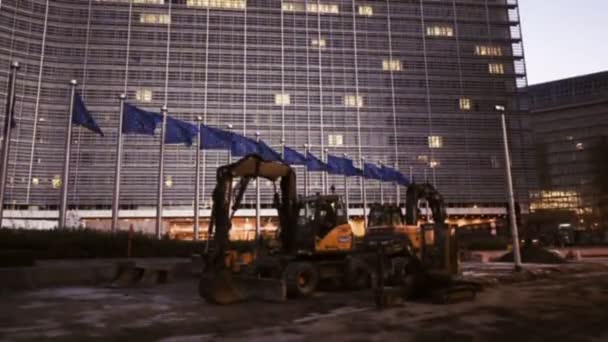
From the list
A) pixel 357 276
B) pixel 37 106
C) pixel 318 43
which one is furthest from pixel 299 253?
pixel 318 43

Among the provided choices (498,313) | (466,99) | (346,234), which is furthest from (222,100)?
(498,313)

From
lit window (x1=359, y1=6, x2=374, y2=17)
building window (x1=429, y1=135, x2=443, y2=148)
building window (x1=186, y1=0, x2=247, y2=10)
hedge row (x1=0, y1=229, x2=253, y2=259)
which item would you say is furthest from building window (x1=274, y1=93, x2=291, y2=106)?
hedge row (x1=0, y1=229, x2=253, y2=259)

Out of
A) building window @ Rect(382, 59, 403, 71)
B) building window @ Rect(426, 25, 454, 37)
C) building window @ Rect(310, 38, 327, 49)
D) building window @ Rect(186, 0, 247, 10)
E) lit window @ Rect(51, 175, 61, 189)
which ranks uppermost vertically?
building window @ Rect(186, 0, 247, 10)

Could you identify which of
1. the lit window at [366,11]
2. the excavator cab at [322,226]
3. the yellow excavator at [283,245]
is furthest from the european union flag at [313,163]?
the lit window at [366,11]

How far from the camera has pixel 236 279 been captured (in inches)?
539

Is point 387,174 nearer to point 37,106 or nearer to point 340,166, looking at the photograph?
point 340,166

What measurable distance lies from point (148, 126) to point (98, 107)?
164 ft

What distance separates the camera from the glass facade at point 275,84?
6688 centimetres

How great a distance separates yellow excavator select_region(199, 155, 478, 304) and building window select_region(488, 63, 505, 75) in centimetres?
7584

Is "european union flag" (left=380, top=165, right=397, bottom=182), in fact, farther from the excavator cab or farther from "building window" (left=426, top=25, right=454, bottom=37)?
"building window" (left=426, top=25, right=454, bottom=37)

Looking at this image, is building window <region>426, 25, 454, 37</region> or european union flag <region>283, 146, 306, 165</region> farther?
building window <region>426, 25, 454, 37</region>

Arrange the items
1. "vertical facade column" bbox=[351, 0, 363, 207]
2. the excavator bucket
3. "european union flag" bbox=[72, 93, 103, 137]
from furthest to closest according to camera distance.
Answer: "vertical facade column" bbox=[351, 0, 363, 207], "european union flag" bbox=[72, 93, 103, 137], the excavator bucket

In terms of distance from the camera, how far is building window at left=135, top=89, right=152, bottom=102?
231ft

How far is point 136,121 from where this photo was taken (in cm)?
2486
